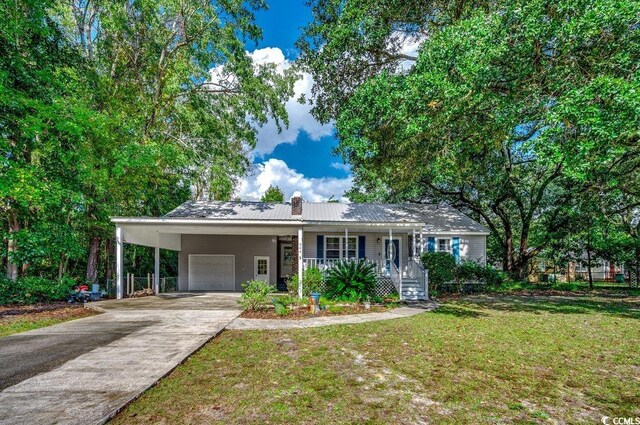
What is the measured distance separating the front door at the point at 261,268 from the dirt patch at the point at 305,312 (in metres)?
7.32

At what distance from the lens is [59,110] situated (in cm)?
1116

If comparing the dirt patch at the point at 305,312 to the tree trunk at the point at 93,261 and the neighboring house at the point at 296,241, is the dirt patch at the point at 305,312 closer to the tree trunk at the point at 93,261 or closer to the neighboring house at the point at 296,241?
the neighboring house at the point at 296,241

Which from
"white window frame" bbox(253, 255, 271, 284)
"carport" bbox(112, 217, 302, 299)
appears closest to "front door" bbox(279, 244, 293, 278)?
"carport" bbox(112, 217, 302, 299)

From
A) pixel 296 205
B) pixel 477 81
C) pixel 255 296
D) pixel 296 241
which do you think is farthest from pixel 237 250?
pixel 477 81

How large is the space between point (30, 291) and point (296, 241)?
10251mm

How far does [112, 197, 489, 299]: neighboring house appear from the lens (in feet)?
48.3

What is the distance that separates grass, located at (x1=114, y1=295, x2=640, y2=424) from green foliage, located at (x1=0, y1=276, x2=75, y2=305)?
8572mm

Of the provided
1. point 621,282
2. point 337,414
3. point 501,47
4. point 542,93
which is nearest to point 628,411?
point 337,414

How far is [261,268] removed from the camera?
17.8 metres

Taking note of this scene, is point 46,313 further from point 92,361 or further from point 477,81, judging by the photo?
point 477,81

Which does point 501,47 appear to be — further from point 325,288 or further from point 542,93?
point 325,288

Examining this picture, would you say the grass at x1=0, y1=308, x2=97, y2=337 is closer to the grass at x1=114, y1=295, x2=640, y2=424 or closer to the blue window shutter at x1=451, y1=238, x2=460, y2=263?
the grass at x1=114, y1=295, x2=640, y2=424

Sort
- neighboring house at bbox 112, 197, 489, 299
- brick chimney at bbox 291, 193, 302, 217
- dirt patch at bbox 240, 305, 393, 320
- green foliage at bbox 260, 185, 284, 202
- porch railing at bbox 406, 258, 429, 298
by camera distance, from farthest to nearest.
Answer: green foliage at bbox 260, 185, 284, 202 < brick chimney at bbox 291, 193, 302, 217 < neighboring house at bbox 112, 197, 489, 299 < porch railing at bbox 406, 258, 429, 298 < dirt patch at bbox 240, 305, 393, 320

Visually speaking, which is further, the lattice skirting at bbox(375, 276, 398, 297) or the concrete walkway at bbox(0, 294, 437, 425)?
the lattice skirting at bbox(375, 276, 398, 297)
